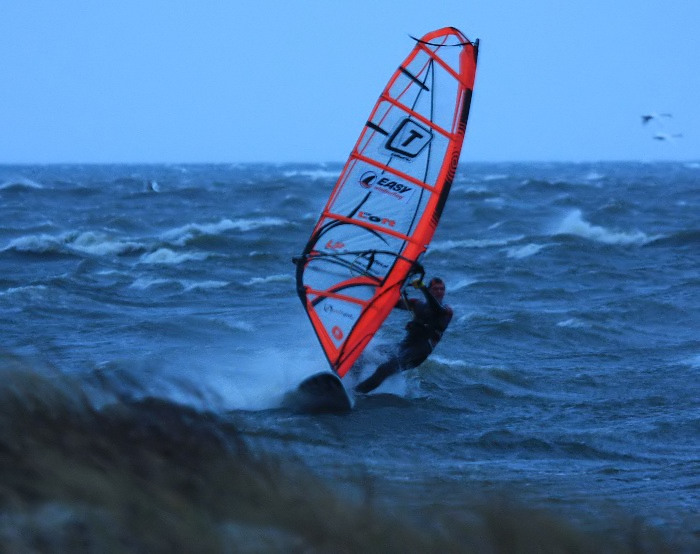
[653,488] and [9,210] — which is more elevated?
[653,488]

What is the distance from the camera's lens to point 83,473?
3.00 metres

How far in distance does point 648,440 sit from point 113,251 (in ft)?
51.1

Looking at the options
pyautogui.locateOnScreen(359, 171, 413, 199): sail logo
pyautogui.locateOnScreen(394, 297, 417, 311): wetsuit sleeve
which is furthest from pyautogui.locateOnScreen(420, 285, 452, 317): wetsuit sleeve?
pyautogui.locateOnScreen(359, 171, 413, 199): sail logo

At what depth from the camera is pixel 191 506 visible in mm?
3000

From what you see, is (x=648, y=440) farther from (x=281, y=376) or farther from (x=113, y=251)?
(x=113, y=251)

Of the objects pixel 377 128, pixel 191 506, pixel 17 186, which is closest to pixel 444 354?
pixel 377 128

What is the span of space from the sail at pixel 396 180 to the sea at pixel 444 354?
85 cm

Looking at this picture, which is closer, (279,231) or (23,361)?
(23,361)

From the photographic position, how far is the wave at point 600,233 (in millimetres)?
24344

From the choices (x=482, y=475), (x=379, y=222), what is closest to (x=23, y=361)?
(x=482, y=475)

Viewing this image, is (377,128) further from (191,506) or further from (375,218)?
(191,506)

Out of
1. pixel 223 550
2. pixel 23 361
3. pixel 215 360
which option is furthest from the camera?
pixel 215 360

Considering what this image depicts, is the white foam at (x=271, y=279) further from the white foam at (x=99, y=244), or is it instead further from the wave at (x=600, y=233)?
the wave at (x=600, y=233)

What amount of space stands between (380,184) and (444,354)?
8.43ft
